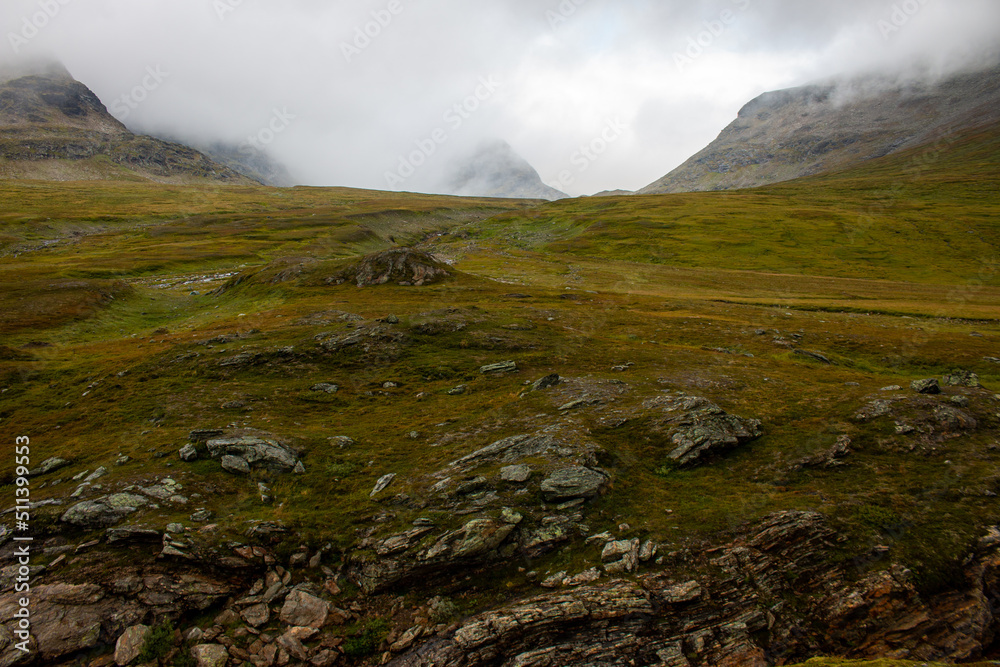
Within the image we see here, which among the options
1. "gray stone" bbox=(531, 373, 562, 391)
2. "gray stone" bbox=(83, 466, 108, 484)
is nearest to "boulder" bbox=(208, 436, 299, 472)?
"gray stone" bbox=(83, 466, 108, 484)

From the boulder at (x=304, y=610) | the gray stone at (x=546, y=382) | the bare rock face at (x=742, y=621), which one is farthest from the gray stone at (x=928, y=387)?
the boulder at (x=304, y=610)

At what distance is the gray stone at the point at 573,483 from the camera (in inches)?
645

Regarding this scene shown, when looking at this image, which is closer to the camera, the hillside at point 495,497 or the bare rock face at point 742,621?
the bare rock face at point 742,621

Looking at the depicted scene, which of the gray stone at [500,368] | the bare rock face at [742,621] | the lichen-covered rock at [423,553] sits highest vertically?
the gray stone at [500,368]

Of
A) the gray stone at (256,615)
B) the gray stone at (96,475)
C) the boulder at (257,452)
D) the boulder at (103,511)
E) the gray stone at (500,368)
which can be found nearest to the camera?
the gray stone at (256,615)

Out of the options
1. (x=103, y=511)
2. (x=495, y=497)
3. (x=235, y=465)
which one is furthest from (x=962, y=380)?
(x=103, y=511)

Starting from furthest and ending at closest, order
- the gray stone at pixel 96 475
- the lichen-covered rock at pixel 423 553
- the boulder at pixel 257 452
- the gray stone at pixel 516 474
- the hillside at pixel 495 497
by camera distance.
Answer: the boulder at pixel 257 452 → the gray stone at pixel 516 474 → the gray stone at pixel 96 475 → the lichen-covered rock at pixel 423 553 → the hillside at pixel 495 497

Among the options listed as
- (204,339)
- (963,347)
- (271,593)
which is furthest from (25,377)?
(963,347)

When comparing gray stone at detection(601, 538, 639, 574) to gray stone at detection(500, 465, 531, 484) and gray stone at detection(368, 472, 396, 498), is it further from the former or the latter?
gray stone at detection(368, 472, 396, 498)

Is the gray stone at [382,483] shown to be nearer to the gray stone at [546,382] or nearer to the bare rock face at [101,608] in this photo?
the bare rock face at [101,608]

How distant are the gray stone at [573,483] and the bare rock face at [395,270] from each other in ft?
152

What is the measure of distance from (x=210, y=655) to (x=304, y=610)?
2303 millimetres

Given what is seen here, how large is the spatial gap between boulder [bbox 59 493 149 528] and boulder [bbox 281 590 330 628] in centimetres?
662

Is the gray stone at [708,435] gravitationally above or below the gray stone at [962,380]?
above
